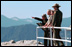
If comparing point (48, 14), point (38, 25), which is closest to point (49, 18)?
point (48, 14)

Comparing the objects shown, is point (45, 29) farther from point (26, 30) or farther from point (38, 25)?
point (26, 30)

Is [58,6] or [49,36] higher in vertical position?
[58,6]

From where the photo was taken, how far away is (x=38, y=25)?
54.5 ft

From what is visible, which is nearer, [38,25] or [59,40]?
[59,40]

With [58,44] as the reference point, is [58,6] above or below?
above

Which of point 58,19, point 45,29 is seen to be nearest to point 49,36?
point 45,29

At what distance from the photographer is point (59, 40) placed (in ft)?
48.8

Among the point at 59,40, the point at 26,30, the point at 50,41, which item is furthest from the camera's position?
the point at 26,30

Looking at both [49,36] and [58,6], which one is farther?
[49,36]

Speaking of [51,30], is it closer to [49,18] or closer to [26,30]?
[49,18]

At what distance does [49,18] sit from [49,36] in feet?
4.34

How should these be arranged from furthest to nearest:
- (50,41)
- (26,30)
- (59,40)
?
1. (26,30)
2. (50,41)
3. (59,40)

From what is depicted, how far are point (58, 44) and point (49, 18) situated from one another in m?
1.18

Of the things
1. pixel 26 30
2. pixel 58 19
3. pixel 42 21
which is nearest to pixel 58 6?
pixel 58 19
